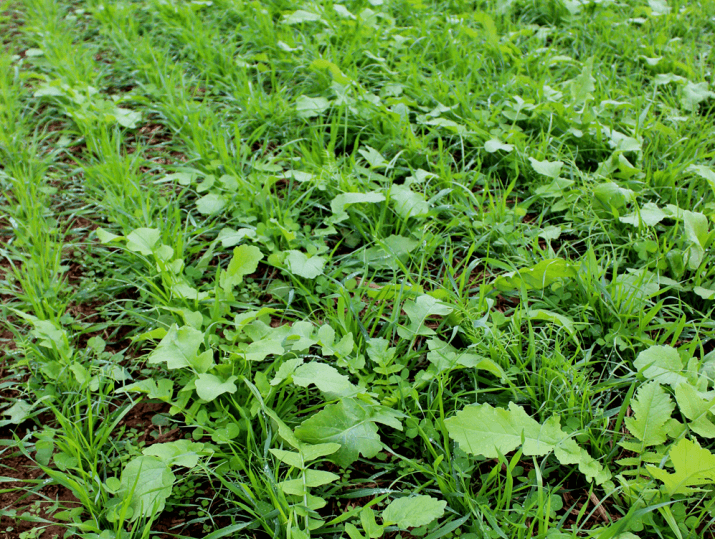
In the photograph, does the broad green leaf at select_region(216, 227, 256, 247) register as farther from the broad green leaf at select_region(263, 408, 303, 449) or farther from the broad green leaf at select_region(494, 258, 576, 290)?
the broad green leaf at select_region(494, 258, 576, 290)

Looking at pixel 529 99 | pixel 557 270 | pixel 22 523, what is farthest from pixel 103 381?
pixel 529 99

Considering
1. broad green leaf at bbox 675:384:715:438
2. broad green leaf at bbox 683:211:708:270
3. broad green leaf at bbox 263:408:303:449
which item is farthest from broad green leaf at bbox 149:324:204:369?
broad green leaf at bbox 683:211:708:270

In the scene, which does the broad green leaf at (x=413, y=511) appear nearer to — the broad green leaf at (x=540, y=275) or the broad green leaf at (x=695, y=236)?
the broad green leaf at (x=540, y=275)

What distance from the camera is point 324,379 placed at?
129cm

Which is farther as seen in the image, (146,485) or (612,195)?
(612,195)

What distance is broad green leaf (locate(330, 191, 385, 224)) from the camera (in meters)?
1.81

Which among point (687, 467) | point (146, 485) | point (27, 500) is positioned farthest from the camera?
point (27, 500)

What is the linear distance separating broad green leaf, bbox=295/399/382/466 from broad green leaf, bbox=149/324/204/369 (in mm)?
391

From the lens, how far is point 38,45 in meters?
3.43

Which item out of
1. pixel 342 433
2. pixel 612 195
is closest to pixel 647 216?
pixel 612 195

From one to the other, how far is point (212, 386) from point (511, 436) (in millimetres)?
768

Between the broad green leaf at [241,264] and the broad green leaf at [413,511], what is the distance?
33.9 inches

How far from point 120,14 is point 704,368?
152 inches

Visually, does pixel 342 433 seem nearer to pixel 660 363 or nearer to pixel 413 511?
pixel 413 511
